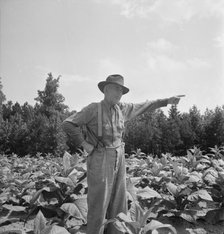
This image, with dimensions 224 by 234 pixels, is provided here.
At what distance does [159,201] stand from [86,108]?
2.12 meters

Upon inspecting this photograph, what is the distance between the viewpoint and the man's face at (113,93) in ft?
10.4

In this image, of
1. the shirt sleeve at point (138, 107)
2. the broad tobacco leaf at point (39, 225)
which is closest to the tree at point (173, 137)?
the shirt sleeve at point (138, 107)

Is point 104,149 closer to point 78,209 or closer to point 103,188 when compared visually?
point 103,188

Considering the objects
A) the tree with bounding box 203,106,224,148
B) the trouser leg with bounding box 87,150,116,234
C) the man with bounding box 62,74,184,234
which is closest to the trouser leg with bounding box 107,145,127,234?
the man with bounding box 62,74,184,234

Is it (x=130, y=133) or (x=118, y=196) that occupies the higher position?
(x=130, y=133)

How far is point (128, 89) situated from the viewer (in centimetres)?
325

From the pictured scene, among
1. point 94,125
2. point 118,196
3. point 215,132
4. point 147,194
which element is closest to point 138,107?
point 94,125

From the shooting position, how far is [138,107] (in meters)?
3.50

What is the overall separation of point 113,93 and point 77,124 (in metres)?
0.54

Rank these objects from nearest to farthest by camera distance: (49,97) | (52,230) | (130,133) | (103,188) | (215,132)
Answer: (52,230) → (103,188) → (130,133) → (215,132) → (49,97)

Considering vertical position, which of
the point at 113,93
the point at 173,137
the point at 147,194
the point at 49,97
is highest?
the point at 49,97

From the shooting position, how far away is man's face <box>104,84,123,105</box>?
3.16 metres

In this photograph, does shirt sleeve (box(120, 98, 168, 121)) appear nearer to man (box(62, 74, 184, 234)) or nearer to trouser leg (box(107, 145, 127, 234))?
man (box(62, 74, 184, 234))

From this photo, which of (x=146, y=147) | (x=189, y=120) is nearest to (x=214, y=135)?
(x=189, y=120)
